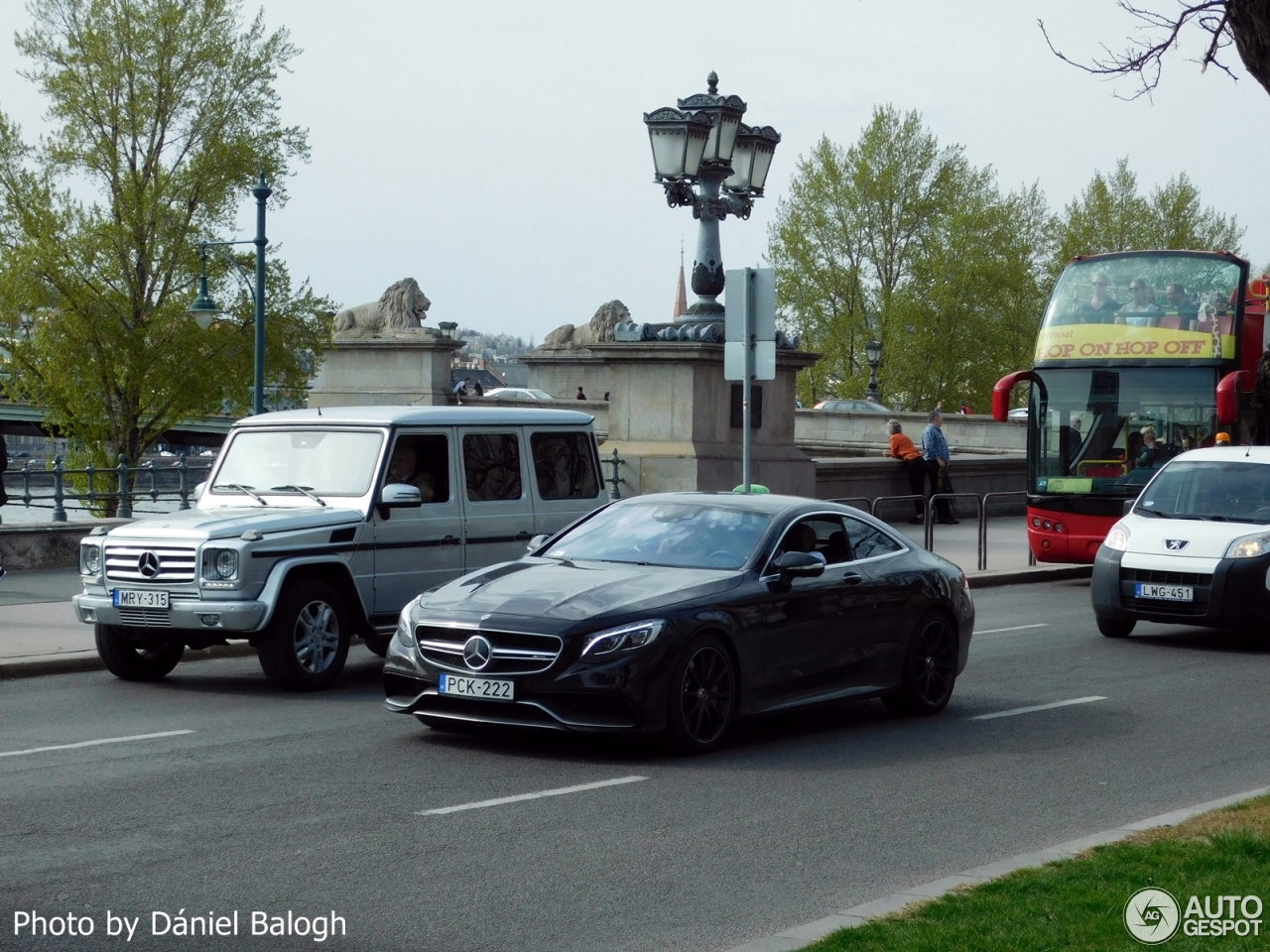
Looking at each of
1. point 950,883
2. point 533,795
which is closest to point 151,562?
point 533,795

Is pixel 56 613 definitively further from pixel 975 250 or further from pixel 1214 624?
pixel 975 250

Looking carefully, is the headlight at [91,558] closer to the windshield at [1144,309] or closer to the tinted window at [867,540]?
the tinted window at [867,540]

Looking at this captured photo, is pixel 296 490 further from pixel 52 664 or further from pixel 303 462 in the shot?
pixel 52 664

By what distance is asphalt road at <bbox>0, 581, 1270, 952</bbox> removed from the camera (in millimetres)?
6121

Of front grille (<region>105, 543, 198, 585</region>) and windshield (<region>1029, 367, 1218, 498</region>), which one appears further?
windshield (<region>1029, 367, 1218, 498</region>)

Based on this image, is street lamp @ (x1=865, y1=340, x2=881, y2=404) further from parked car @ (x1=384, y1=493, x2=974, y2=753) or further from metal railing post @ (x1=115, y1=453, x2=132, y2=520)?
parked car @ (x1=384, y1=493, x2=974, y2=753)

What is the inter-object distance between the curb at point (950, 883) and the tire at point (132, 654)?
7090mm

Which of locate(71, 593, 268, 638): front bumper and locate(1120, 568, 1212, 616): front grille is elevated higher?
locate(71, 593, 268, 638): front bumper

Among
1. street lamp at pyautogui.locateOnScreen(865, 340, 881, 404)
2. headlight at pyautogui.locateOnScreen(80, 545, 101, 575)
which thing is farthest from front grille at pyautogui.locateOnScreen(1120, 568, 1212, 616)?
street lamp at pyautogui.locateOnScreen(865, 340, 881, 404)

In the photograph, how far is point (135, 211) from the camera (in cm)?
4031

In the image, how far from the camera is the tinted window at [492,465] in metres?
13.0

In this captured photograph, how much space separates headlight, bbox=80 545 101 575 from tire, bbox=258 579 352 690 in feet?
4.18

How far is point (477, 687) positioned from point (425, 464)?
155 inches

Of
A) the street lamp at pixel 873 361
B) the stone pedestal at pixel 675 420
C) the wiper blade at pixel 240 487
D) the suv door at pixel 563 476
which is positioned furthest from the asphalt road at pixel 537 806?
the street lamp at pixel 873 361
